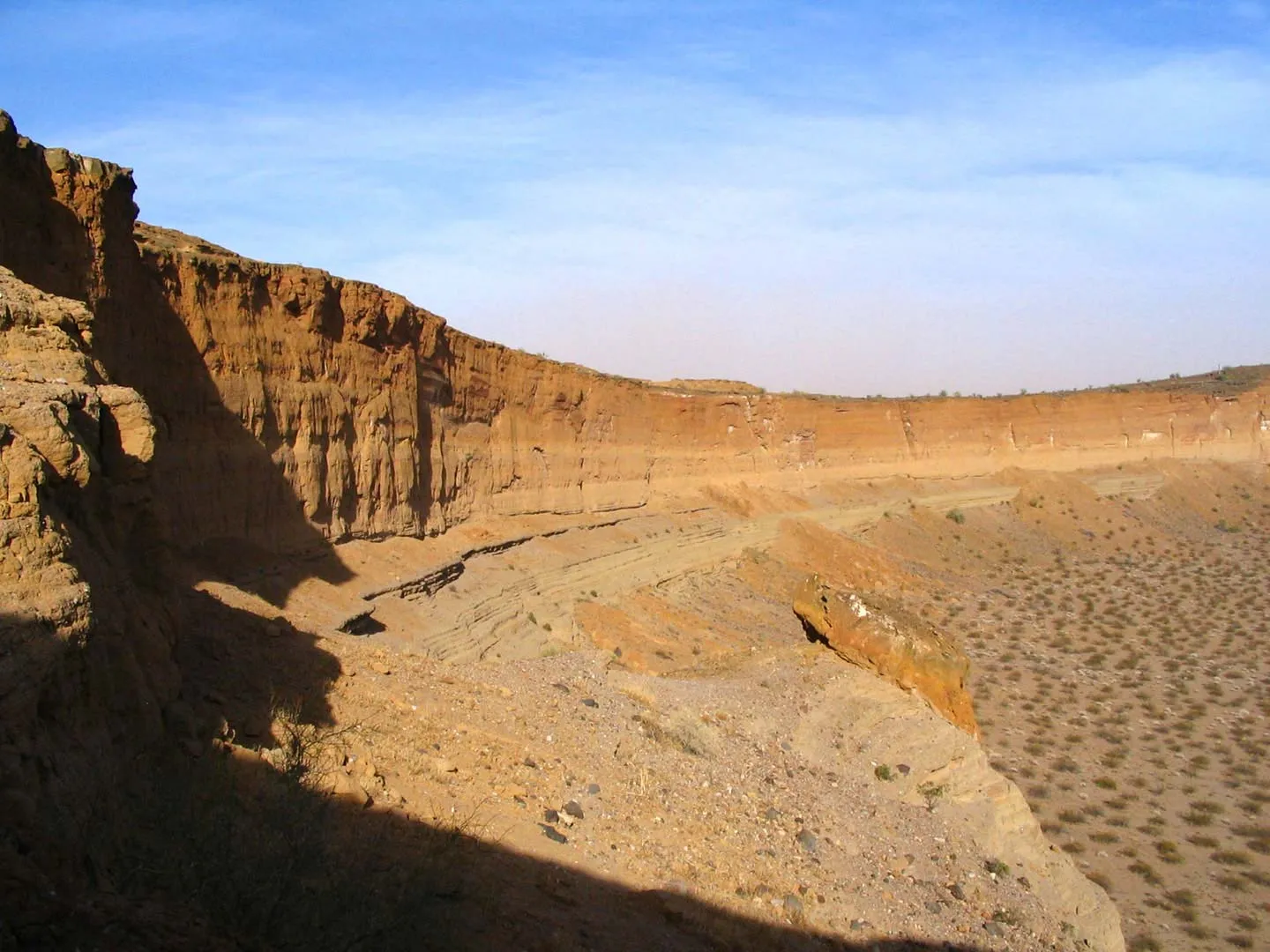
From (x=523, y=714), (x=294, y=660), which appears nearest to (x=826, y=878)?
(x=523, y=714)

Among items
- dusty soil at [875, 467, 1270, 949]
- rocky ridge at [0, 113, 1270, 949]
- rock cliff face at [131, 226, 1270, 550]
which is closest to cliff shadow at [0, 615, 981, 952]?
rocky ridge at [0, 113, 1270, 949]

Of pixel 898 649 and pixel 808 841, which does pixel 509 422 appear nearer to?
Result: pixel 898 649

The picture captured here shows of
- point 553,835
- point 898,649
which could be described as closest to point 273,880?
point 553,835

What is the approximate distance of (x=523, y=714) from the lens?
1058cm

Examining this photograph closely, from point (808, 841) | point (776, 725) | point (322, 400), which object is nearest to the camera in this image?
point (808, 841)

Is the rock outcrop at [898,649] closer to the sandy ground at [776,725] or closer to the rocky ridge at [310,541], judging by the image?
the rocky ridge at [310,541]

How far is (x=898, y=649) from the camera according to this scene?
12.6 meters

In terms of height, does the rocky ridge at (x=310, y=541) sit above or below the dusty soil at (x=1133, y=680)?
above

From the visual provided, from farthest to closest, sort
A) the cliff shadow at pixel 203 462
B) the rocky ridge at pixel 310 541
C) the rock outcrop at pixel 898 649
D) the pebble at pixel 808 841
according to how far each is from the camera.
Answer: the cliff shadow at pixel 203 462 → the rock outcrop at pixel 898 649 → the pebble at pixel 808 841 → the rocky ridge at pixel 310 541

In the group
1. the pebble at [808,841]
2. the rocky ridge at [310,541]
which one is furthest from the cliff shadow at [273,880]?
the pebble at [808,841]

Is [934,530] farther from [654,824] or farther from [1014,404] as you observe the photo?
[654,824]

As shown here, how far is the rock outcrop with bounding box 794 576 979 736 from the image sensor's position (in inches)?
487

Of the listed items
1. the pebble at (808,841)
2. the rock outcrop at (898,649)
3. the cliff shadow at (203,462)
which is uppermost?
the cliff shadow at (203,462)

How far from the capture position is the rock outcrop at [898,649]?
12.4 m
